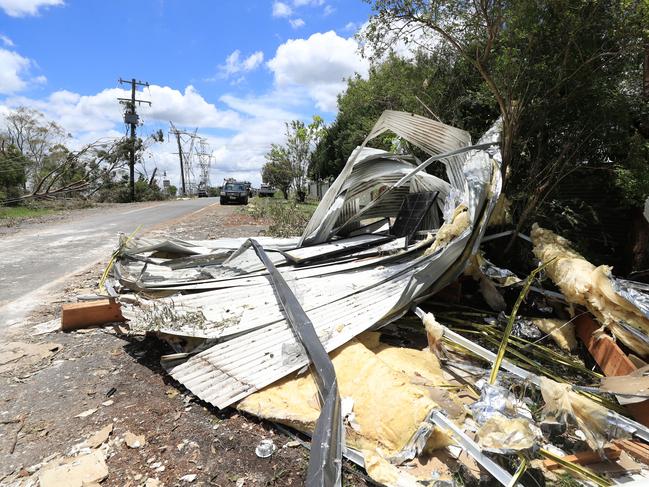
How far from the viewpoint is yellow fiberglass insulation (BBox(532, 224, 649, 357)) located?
112 inches

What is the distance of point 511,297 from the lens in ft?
15.3

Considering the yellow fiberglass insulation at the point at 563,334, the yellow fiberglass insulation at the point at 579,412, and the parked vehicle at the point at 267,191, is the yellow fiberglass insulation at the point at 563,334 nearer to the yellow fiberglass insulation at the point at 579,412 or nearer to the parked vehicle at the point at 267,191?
the yellow fiberglass insulation at the point at 579,412

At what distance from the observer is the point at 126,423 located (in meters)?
2.70

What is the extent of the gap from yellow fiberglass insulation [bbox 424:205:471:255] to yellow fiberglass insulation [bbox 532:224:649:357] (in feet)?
2.87

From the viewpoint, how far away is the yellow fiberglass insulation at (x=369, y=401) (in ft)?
7.75

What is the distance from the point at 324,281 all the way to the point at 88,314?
252 cm

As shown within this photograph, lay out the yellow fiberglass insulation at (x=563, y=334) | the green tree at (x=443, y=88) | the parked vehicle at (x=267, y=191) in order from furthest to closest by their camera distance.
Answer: the parked vehicle at (x=267, y=191) < the green tree at (x=443, y=88) < the yellow fiberglass insulation at (x=563, y=334)

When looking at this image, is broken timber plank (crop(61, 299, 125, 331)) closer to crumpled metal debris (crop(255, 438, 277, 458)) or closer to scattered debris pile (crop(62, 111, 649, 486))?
scattered debris pile (crop(62, 111, 649, 486))

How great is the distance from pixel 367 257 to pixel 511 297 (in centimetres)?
170

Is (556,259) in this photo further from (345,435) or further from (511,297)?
(345,435)

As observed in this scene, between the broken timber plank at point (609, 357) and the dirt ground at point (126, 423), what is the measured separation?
178cm

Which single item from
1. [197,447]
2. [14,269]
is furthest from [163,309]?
[14,269]

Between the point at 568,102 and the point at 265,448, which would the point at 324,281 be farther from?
the point at 568,102

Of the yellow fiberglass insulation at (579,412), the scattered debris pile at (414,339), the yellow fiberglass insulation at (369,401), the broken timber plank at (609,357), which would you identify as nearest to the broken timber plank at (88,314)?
the scattered debris pile at (414,339)
